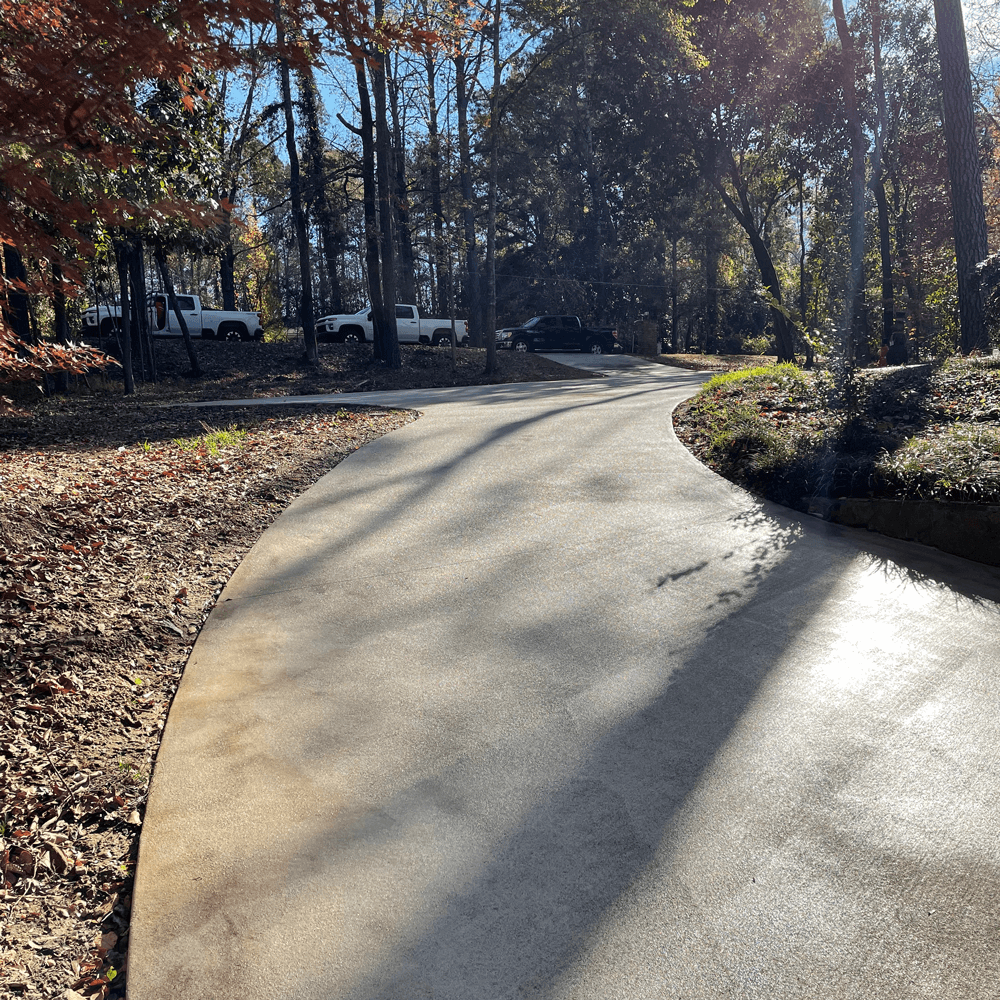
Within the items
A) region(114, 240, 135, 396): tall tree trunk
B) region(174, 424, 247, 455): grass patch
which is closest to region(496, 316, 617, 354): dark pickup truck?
region(114, 240, 135, 396): tall tree trunk

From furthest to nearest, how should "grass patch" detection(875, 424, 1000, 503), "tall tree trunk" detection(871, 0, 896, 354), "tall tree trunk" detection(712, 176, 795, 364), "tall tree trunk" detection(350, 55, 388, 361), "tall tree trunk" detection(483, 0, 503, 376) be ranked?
"tall tree trunk" detection(712, 176, 795, 364) < "tall tree trunk" detection(871, 0, 896, 354) < "tall tree trunk" detection(350, 55, 388, 361) < "tall tree trunk" detection(483, 0, 503, 376) < "grass patch" detection(875, 424, 1000, 503)

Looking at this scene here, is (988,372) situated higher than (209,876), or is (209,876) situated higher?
(988,372)

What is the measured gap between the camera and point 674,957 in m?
2.25

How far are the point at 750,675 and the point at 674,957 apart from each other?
5.94ft

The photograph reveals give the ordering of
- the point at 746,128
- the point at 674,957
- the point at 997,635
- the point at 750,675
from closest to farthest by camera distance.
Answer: the point at 674,957, the point at 750,675, the point at 997,635, the point at 746,128

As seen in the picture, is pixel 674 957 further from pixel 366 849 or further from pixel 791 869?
pixel 366 849

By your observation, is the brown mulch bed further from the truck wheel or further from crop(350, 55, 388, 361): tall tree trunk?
the truck wheel

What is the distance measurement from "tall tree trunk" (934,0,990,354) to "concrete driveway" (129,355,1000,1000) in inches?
324

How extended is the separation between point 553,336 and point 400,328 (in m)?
6.12

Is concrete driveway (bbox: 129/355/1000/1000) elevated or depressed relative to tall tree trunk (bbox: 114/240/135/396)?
depressed

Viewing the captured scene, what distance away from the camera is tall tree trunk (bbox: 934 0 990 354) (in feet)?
38.5

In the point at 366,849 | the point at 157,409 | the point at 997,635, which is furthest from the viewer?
the point at 157,409

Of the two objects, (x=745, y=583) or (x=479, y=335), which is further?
(x=479, y=335)

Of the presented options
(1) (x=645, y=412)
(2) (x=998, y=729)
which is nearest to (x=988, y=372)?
(1) (x=645, y=412)
